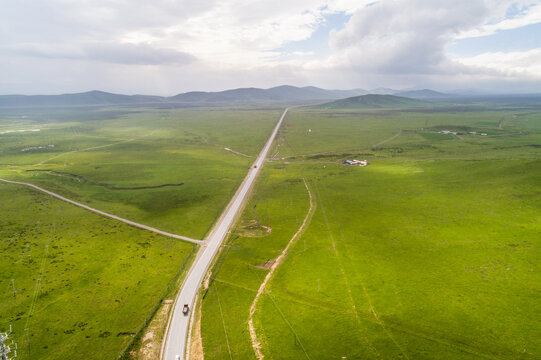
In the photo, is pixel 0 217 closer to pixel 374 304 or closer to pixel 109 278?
pixel 109 278

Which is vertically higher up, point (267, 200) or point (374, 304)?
point (267, 200)

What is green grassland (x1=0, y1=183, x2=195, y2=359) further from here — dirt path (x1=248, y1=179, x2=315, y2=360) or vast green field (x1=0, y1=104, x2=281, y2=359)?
dirt path (x1=248, y1=179, x2=315, y2=360)

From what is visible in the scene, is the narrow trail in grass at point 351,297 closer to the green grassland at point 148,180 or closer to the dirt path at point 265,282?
the dirt path at point 265,282

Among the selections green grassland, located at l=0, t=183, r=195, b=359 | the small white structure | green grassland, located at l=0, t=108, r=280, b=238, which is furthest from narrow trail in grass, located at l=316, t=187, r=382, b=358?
the small white structure

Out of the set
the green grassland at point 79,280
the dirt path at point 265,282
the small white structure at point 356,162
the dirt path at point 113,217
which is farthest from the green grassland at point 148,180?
the small white structure at point 356,162

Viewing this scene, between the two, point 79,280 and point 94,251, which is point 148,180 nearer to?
point 94,251

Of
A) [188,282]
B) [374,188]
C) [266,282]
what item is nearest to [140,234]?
[188,282]
